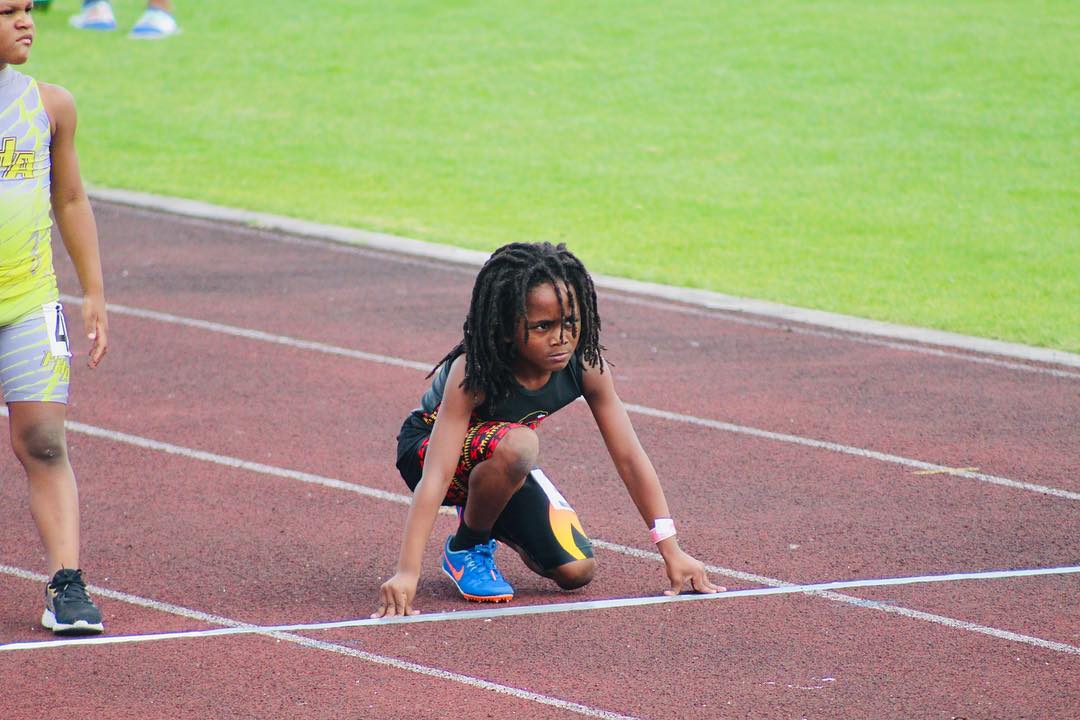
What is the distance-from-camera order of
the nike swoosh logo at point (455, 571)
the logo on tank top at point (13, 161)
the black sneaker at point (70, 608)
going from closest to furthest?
the logo on tank top at point (13, 161) < the black sneaker at point (70, 608) < the nike swoosh logo at point (455, 571)

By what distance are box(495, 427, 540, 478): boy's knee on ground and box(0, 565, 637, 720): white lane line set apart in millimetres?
734

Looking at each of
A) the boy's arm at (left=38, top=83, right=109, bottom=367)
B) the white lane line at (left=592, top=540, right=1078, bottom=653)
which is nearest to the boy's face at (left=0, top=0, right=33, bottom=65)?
the boy's arm at (left=38, top=83, right=109, bottom=367)

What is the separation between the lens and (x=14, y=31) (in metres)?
4.59

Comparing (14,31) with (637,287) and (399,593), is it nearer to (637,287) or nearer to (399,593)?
(399,593)

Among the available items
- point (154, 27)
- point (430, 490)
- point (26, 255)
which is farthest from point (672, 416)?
point (154, 27)

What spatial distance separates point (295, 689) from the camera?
442 centimetres

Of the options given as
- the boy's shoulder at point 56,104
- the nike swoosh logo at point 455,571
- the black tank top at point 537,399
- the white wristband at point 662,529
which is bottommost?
the nike swoosh logo at point 455,571

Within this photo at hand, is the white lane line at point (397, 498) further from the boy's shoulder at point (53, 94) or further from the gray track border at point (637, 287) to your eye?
the gray track border at point (637, 287)

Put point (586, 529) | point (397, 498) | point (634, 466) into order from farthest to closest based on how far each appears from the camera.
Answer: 1. point (397, 498)
2. point (586, 529)
3. point (634, 466)

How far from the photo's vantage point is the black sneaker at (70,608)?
478cm

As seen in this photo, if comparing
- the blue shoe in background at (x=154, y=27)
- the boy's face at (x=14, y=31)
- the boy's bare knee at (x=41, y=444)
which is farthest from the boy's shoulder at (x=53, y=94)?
the blue shoe in background at (x=154, y=27)

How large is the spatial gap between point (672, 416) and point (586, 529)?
1663 mm

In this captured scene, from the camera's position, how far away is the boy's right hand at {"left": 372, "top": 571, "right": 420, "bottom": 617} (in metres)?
4.82

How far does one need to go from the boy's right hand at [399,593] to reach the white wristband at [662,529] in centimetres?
79
